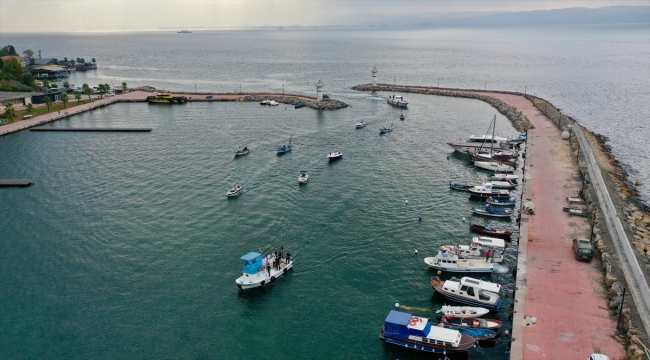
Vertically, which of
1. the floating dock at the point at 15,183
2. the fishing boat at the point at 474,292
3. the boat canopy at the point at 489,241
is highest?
the floating dock at the point at 15,183

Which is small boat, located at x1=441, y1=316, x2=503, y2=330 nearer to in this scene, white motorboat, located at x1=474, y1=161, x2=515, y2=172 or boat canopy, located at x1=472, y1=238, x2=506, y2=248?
boat canopy, located at x1=472, y1=238, x2=506, y2=248

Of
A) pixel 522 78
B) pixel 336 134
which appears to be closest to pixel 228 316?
pixel 336 134

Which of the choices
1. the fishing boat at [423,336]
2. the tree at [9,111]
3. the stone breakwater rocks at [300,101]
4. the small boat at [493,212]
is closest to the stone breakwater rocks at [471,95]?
the stone breakwater rocks at [300,101]

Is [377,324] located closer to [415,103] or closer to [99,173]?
[99,173]

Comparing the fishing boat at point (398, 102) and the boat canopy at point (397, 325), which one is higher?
the fishing boat at point (398, 102)

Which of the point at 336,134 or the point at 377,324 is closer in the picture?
the point at 377,324

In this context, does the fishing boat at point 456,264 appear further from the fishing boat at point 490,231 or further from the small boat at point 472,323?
the small boat at point 472,323

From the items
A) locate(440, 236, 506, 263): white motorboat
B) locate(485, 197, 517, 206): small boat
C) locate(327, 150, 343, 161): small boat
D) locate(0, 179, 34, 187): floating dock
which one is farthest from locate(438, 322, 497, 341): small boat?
locate(0, 179, 34, 187): floating dock
